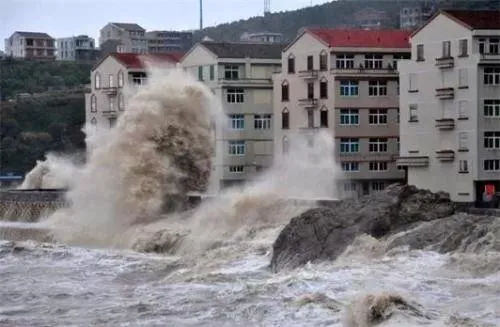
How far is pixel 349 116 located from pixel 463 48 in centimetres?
799

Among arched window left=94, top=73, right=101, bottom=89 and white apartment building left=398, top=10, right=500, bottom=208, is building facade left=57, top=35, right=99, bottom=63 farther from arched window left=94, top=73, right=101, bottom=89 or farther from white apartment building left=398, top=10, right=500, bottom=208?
white apartment building left=398, top=10, right=500, bottom=208

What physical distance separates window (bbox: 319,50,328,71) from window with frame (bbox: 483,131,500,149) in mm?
9389

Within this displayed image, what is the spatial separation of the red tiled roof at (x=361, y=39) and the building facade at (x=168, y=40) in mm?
76062

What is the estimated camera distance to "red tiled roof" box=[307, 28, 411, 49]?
46.9 meters

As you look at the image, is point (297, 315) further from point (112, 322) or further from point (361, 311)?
point (112, 322)

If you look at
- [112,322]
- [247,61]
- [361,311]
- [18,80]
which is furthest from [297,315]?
[18,80]

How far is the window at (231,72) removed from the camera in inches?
2051

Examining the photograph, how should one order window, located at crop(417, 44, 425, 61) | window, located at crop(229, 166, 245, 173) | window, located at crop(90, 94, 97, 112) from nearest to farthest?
window, located at crop(417, 44, 425, 61)
window, located at crop(229, 166, 245, 173)
window, located at crop(90, 94, 97, 112)

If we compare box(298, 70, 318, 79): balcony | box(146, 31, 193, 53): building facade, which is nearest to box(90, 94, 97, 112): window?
box(298, 70, 318, 79): balcony

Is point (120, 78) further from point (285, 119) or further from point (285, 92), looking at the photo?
point (285, 119)

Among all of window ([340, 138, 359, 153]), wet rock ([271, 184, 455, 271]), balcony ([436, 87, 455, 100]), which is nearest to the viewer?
wet rock ([271, 184, 455, 271])

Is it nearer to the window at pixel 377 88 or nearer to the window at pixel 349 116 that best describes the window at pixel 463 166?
the window at pixel 349 116

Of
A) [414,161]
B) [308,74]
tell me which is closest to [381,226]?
[414,161]

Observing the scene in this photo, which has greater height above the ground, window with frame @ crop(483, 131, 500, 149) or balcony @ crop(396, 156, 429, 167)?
window with frame @ crop(483, 131, 500, 149)
